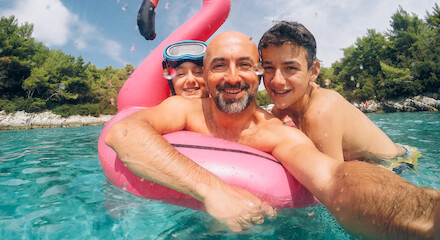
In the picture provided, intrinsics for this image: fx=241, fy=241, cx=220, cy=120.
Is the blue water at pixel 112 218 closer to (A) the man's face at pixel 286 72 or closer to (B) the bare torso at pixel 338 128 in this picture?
(B) the bare torso at pixel 338 128

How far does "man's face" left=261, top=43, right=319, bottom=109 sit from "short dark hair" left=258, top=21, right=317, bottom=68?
48 mm

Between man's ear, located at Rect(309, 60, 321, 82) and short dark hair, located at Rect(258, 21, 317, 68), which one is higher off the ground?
short dark hair, located at Rect(258, 21, 317, 68)

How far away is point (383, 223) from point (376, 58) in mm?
47467

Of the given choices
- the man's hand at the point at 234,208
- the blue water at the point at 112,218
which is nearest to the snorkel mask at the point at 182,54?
the blue water at the point at 112,218

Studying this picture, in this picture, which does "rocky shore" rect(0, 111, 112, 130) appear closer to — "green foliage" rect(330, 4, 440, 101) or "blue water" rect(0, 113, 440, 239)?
"blue water" rect(0, 113, 440, 239)

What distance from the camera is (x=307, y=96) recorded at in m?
2.60

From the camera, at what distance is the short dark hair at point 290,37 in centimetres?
239

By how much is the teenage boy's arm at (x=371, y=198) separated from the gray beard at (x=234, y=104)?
0.76 metres

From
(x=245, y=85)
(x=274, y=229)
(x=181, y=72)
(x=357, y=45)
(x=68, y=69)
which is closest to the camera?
(x=274, y=229)

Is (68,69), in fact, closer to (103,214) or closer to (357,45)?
(103,214)

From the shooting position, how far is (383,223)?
1178mm

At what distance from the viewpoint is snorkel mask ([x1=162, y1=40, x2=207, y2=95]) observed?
11.2ft

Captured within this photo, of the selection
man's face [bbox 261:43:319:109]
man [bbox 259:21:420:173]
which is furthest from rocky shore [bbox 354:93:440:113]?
man's face [bbox 261:43:319:109]

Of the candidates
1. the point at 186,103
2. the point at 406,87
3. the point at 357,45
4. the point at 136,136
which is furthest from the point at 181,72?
the point at 357,45
